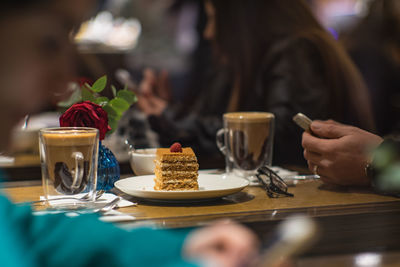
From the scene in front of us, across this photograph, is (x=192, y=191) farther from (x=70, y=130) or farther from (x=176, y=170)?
(x=70, y=130)

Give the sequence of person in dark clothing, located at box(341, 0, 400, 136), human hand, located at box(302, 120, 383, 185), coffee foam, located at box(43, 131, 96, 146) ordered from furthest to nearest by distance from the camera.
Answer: person in dark clothing, located at box(341, 0, 400, 136) → human hand, located at box(302, 120, 383, 185) → coffee foam, located at box(43, 131, 96, 146)

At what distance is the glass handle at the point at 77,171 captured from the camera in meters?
1.17

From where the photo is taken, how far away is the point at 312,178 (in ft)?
5.13

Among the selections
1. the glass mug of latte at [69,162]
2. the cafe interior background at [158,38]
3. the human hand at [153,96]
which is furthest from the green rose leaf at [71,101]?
the cafe interior background at [158,38]

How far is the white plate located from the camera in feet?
4.03

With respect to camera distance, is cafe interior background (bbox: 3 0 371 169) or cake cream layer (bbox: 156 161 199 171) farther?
cafe interior background (bbox: 3 0 371 169)

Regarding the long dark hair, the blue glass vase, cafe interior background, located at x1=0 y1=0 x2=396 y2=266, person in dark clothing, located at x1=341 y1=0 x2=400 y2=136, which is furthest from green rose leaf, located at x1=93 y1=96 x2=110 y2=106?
person in dark clothing, located at x1=341 y1=0 x2=400 y2=136

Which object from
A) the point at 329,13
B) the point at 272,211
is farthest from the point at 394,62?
the point at 272,211

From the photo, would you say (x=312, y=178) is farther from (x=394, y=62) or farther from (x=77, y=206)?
(x=394, y=62)

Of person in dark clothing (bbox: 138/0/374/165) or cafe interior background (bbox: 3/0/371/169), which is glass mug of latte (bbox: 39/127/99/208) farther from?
cafe interior background (bbox: 3/0/371/169)

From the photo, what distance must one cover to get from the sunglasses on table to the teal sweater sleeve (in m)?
0.63

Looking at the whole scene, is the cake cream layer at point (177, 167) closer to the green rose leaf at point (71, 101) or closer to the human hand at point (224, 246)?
the green rose leaf at point (71, 101)

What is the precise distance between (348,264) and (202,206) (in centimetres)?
37

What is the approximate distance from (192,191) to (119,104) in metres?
0.35
